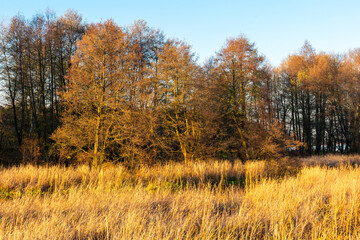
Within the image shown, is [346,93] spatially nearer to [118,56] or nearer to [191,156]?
[191,156]

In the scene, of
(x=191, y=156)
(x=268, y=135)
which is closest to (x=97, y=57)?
(x=191, y=156)

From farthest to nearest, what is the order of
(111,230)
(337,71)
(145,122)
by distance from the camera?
(337,71)
(145,122)
(111,230)

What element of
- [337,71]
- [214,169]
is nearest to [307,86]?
[337,71]

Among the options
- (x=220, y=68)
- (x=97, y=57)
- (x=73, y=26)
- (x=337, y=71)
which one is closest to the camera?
(x=97, y=57)

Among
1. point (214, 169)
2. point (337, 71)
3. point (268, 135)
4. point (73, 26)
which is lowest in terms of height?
point (214, 169)

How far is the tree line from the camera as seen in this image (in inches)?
470

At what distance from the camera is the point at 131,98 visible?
13.8m

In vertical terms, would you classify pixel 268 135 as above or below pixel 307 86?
below

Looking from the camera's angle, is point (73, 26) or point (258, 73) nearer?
point (258, 73)

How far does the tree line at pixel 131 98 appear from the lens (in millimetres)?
11938

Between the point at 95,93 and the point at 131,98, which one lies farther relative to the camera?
the point at 131,98

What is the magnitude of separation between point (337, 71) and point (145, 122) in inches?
921

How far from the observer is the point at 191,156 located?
14.6 metres

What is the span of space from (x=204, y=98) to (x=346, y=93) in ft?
68.2
